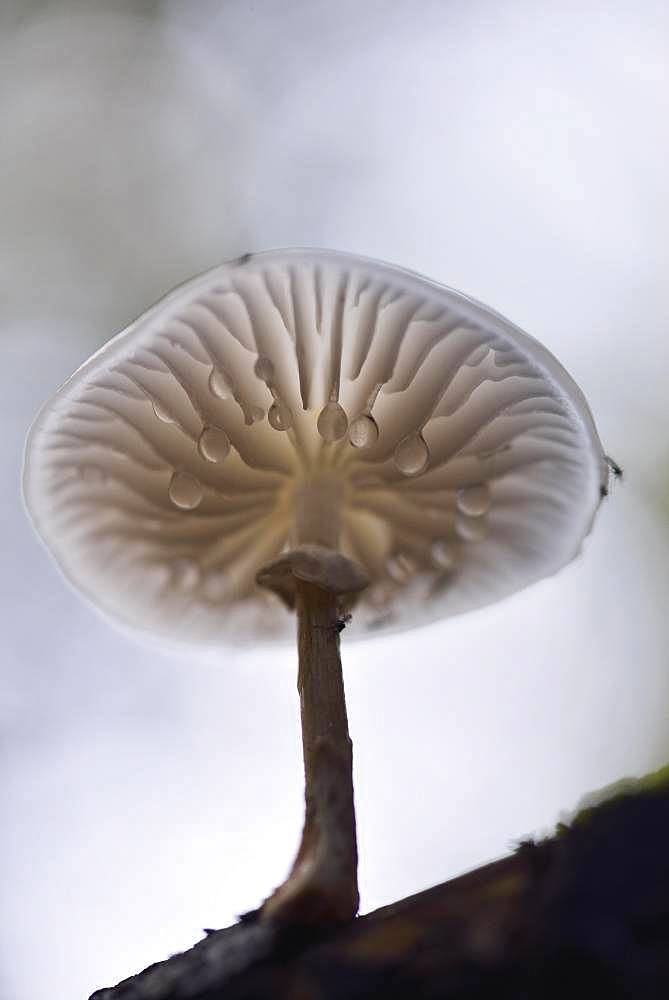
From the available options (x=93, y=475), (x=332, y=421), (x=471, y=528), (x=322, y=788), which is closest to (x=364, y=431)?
(x=332, y=421)

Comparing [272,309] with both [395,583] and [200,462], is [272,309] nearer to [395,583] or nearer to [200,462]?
[200,462]

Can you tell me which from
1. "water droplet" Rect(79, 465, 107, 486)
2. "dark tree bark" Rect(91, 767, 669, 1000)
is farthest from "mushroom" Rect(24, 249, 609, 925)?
"dark tree bark" Rect(91, 767, 669, 1000)

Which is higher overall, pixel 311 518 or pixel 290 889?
pixel 311 518

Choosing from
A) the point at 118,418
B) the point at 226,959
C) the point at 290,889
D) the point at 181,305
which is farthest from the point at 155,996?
Result: the point at 118,418

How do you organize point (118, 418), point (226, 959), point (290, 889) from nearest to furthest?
point (226, 959)
point (290, 889)
point (118, 418)

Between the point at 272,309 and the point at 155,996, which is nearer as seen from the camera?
the point at 155,996

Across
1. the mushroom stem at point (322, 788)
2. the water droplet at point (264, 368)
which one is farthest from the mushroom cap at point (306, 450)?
the mushroom stem at point (322, 788)
